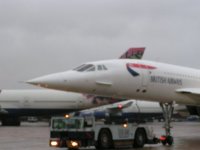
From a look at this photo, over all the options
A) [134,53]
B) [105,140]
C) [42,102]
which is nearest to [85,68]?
[105,140]

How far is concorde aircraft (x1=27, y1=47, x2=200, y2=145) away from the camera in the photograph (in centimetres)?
1952

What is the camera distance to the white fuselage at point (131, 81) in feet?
63.8

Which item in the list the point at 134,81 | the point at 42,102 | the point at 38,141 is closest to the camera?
the point at 134,81

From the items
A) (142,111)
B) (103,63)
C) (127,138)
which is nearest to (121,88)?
(103,63)

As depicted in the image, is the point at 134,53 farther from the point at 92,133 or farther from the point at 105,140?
the point at 92,133

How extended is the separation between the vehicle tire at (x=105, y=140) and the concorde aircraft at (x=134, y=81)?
1.76 metres

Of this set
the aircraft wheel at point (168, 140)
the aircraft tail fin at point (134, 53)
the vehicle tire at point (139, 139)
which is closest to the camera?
the vehicle tire at point (139, 139)

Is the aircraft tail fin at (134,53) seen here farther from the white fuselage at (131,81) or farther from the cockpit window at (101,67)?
the cockpit window at (101,67)

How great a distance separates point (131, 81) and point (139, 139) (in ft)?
11.1

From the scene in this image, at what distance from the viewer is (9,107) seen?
5497cm

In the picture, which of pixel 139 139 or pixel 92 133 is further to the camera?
pixel 139 139

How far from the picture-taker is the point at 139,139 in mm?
22625

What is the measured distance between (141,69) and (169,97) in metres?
2.29

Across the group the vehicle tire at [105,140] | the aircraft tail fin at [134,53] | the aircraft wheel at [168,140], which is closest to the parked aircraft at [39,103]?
the aircraft tail fin at [134,53]
